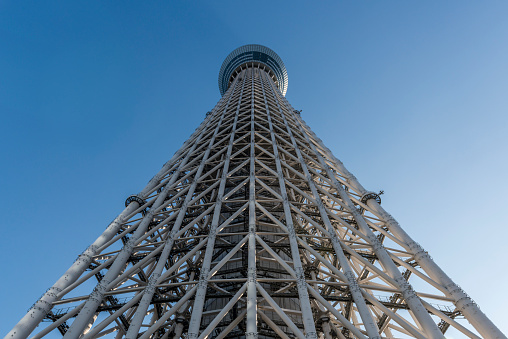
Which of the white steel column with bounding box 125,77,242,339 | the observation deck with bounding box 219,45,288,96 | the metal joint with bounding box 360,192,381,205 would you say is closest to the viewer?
the white steel column with bounding box 125,77,242,339

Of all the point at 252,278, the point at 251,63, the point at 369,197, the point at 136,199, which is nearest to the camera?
the point at 252,278

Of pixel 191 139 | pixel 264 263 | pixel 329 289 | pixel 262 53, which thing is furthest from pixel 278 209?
pixel 262 53

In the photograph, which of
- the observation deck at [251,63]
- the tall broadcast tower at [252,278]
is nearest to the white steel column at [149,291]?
the tall broadcast tower at [252,278]

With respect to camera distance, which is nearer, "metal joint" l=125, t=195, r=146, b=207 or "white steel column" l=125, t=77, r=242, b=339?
"white steel column" l=125, t=77, r=242, b=339

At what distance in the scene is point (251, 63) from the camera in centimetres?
6378

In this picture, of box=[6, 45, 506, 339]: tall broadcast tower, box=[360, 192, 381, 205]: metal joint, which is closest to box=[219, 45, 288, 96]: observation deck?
box=[6, 45, 506, 339]: tall broadcast tower

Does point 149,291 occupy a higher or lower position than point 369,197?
lower

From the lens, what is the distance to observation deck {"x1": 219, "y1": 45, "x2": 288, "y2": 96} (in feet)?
212

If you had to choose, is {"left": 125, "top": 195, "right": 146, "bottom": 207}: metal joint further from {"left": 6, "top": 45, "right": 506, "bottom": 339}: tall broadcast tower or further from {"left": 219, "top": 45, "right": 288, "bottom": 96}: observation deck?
{"left": 219, "top": 45, "right": 288, "bottom": 96}: observation deck

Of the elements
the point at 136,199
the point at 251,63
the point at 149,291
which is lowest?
the point at 149,291

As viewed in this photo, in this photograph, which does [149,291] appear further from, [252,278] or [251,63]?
[251,63]

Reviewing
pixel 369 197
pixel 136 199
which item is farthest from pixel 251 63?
pixel 369 197

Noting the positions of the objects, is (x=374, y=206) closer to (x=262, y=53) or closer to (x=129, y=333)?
(x=129, y=333)

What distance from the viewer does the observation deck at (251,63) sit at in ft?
212
